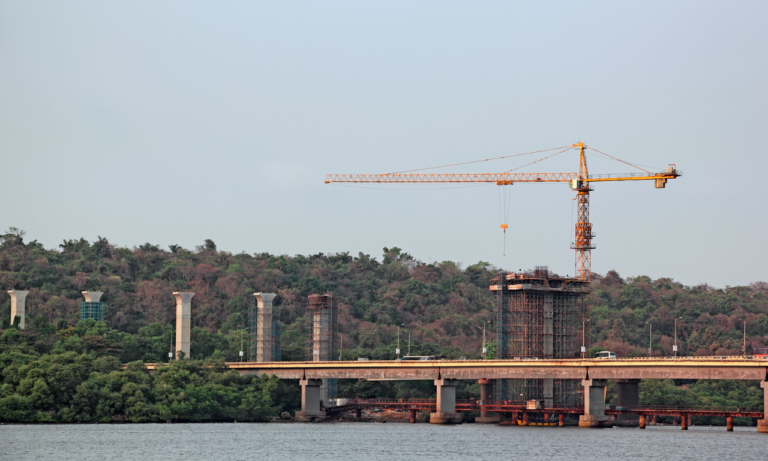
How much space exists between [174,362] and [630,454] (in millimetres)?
73671

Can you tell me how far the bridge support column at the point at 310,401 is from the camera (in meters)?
157

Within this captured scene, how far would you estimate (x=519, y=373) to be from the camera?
142 m

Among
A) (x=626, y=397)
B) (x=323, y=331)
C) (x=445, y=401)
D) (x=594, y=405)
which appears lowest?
(x=445, y=401)

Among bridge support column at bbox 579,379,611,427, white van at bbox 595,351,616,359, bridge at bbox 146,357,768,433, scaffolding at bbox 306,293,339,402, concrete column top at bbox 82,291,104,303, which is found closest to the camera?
bridge at bbox 146,357,768,433

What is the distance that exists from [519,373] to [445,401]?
13.6 metres

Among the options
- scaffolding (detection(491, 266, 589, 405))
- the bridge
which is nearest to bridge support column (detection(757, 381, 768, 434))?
the bridge

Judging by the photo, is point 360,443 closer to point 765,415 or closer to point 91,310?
point 765,415

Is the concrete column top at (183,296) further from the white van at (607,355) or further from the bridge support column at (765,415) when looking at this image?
the bridge support column at (765,415)

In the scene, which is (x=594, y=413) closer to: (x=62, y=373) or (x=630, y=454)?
(x=630, y=454)

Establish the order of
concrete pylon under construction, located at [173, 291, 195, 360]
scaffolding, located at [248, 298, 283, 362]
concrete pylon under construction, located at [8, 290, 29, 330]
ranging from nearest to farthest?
1. concrete pylon under construction, located at [173, 291, 195, 360]
2. concrete pylon under construction, located at [8, 290, 29, 330]
3. scaffolding, located at [248, 298, 283, 362]

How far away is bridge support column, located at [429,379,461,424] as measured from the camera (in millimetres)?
149500

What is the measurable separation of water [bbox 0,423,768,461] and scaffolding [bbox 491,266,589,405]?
2082cm

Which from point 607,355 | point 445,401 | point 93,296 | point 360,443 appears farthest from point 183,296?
point 607,355

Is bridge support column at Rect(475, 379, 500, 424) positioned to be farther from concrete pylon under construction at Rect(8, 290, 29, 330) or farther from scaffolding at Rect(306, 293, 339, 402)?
concrete pylon under construction at Rect(8, 290, 29, 330)
